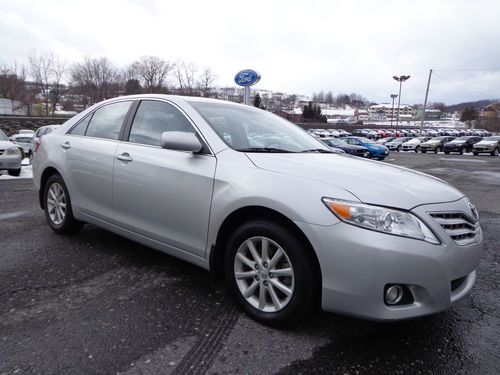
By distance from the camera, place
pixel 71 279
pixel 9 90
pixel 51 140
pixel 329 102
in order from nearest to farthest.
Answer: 1. pixel 71 279
2. pixel 51 140
3. pixel 9 90
4. pixel 329 102

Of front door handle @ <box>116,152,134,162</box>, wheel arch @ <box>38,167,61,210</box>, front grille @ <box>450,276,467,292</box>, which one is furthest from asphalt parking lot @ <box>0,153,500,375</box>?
wheel arch @ <box>38,167,61,210</box>

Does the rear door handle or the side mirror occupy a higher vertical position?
the side mirror

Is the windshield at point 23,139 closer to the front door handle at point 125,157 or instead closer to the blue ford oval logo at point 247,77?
the blue ford oval logo at point 247,77

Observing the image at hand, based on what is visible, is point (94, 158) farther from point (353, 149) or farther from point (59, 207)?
point (353, 149)

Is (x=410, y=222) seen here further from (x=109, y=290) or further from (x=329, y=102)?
(x=329, y=102)

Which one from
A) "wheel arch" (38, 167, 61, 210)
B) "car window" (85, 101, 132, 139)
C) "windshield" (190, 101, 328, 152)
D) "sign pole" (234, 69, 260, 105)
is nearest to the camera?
"windshield" (190, 101, 328, 152)

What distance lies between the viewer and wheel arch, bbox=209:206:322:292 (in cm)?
240

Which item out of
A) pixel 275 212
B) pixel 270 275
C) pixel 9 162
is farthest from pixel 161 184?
pixel 9 162

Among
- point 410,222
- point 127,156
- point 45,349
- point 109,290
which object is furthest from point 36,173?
point 410,222

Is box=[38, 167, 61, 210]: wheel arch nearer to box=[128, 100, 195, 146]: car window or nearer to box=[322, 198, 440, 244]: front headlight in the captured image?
box=[128, 100, 195, 146]: car window

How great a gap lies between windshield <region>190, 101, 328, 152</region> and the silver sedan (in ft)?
0.06

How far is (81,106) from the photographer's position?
72.9m

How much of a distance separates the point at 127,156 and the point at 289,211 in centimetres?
177

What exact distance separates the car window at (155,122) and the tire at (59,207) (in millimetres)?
1274
